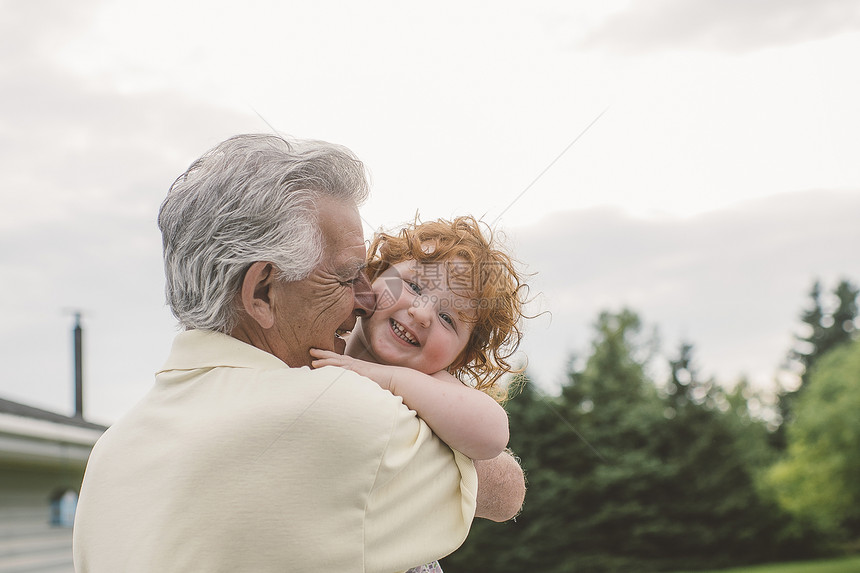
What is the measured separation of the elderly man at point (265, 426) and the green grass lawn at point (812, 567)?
24.5 meters

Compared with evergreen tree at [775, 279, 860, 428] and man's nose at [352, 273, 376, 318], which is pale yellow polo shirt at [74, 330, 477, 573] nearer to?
man's nose at [352, 273, 376, 318]

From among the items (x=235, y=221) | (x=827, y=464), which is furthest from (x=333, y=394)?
(x=827, y=464)

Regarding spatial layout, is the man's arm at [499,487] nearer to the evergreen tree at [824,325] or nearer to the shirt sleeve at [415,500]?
the shirt sleeve at [415,500]

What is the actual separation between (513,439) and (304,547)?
16.6 m

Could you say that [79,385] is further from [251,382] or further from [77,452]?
[251,382]

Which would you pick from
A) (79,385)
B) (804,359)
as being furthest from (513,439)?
(804,359)

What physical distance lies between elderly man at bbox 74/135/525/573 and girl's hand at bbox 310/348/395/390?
0.04 metres

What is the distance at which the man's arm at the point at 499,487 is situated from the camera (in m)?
1.63

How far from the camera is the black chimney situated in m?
5.54

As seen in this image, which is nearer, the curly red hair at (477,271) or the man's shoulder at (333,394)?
the man's shoulder at (333,394)

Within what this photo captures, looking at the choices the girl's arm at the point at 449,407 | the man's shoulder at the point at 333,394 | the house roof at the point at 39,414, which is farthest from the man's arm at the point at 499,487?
the house roof at the point at 39,414

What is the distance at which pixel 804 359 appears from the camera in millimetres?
37781

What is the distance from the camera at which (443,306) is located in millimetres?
1945

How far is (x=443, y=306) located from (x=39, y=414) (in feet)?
10.4
